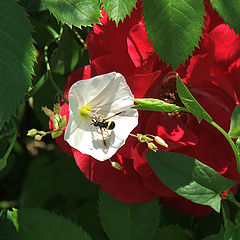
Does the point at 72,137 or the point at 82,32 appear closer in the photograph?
the point at 72,137

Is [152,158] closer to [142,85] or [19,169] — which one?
[142,85]

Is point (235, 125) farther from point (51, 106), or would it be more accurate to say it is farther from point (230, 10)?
point (51, 106)

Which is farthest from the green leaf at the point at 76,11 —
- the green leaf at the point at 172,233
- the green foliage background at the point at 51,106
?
the green leaf at the point at 172,233

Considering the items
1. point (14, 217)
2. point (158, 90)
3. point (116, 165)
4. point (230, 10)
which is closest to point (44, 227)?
point (14, 217)

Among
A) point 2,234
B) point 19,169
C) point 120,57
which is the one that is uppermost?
point 120,57

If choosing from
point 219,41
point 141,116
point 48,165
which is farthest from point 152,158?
point 48,165

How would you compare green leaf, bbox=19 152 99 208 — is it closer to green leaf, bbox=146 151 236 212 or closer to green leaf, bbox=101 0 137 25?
green leaf, bbox=146 151 236 212
